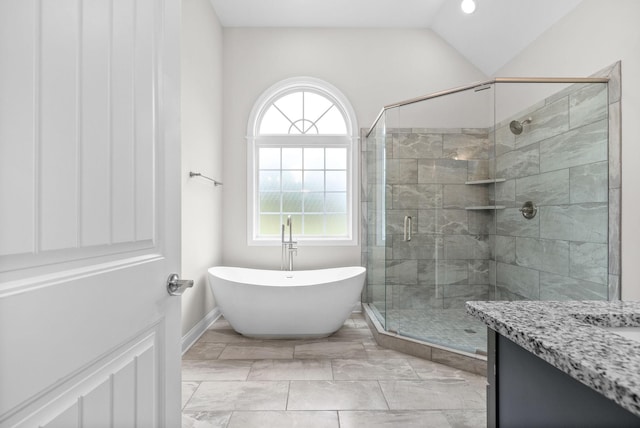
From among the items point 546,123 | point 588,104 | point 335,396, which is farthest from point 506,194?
point 335,396

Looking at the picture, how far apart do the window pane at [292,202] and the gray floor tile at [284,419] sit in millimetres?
2332

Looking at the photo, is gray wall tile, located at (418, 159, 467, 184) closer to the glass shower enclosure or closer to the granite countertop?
the glass shower enclosure

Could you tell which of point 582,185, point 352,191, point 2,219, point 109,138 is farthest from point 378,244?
point 2,219

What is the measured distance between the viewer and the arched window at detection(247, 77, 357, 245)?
3.91 m

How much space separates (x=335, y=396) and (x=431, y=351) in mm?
864

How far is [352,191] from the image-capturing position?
3871mm

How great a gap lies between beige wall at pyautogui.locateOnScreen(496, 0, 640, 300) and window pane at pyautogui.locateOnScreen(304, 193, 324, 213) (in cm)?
243

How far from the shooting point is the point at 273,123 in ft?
12.9

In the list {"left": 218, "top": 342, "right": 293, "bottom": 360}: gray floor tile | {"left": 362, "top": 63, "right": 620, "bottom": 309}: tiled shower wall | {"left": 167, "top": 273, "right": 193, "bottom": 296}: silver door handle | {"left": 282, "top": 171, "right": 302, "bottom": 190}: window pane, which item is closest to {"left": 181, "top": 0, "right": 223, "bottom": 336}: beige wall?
{"left": 218, "top": 342, "right": 293, "bottom": 360}: gray floor tile

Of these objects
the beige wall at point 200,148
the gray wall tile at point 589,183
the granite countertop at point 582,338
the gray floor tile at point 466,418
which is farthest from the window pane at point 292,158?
the granite countertop at point 582,338

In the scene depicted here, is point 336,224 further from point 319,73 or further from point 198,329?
point 198,329

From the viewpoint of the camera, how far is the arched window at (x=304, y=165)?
→ 154 inches

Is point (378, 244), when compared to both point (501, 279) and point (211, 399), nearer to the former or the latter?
point (501, 279)

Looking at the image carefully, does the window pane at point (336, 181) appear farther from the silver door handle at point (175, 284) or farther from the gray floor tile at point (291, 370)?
the silver door handle at point (175, 284)
